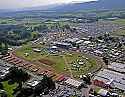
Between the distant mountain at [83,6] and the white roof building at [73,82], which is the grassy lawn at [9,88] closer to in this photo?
the white roof building at [73,82]

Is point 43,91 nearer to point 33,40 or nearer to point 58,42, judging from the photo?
point 58,42

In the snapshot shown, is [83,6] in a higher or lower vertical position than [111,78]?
higher

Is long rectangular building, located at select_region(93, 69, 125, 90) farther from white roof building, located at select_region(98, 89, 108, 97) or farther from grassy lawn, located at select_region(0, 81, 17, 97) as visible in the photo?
grassy lawn, located at select_region(0, 81, 17, 97)

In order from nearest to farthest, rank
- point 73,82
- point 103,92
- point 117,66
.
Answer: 1. point 103,92
2. point 73,82
3. point 117,66

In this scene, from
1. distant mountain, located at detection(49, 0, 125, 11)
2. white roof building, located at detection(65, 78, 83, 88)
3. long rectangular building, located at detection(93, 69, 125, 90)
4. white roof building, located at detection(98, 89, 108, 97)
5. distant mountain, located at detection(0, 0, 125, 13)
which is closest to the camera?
white roof building, located at detection(98, 89, 108, 97)

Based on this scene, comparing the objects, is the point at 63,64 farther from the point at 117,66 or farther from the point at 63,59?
the point at 117,66

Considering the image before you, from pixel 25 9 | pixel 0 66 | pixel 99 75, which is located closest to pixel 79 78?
pixel 99 75

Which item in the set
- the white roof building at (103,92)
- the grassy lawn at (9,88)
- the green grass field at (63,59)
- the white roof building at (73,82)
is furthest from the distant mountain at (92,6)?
the white roof building at (103,92)

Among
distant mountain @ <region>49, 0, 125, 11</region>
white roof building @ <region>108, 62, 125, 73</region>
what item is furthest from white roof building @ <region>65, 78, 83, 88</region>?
distant mountain @ <region>49, 0, 125, 11</region>

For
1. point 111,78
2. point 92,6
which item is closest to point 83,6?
point 92,6
